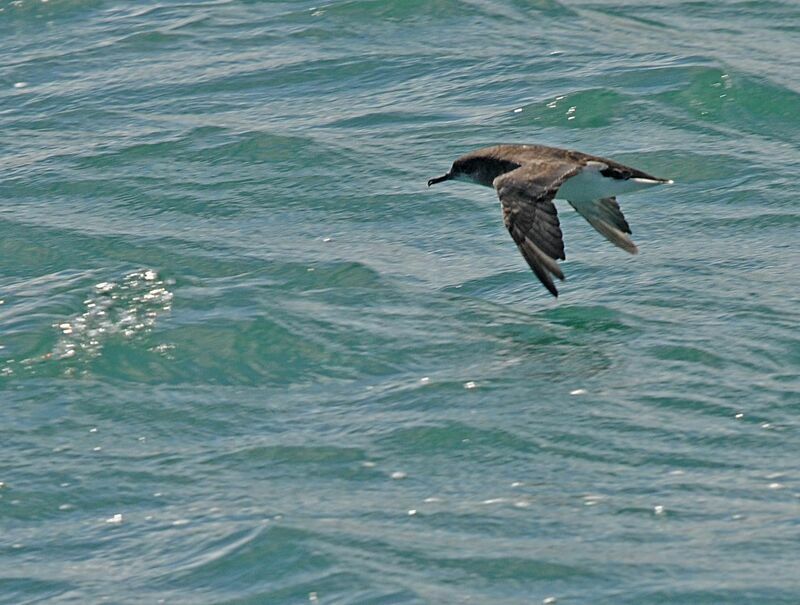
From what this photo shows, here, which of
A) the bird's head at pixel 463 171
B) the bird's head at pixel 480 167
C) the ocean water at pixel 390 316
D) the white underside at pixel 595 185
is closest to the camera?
the ocean water at pixel 390 316

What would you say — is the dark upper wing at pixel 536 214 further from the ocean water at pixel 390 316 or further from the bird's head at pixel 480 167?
the bird's head at pixel 480 167

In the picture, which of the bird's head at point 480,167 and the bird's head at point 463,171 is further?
the bird's head at point 463,171

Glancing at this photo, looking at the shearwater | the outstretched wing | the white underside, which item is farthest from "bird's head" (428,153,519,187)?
the outstretched wing

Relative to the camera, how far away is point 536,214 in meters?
9.89

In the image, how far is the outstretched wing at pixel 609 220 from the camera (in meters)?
11.3

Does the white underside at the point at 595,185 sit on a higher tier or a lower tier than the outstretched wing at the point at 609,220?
higher

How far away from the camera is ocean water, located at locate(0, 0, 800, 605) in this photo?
23.9 ft

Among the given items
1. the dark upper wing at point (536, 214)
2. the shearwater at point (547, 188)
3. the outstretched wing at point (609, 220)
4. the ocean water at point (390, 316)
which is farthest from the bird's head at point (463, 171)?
the dark upper wing at point (536, 214)

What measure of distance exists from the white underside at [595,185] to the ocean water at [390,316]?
0.61 metres

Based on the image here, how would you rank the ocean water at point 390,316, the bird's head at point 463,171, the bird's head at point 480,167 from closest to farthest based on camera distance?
the ocean water at point 390,316, the bird's head at point 480,167, the bird's head at point 463,171

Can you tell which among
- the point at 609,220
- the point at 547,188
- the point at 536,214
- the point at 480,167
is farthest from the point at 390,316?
the point at 609,220

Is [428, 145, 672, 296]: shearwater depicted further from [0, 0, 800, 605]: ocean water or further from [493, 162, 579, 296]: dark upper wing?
[0, 0, 800, 605]: ocean water

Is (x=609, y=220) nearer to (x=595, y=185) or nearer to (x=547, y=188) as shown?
(x=595, y=185)

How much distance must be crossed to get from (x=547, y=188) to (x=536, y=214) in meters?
0.28
